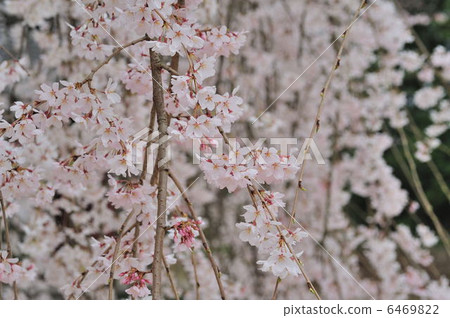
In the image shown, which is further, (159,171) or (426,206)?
(426,206)

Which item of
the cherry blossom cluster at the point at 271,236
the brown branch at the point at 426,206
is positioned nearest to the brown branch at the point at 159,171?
the cherry blossom cluster at the point at 271,236

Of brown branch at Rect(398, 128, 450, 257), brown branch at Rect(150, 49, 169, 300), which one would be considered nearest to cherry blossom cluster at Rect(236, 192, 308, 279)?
brown branch at Rect(150, 49, 169, 300)

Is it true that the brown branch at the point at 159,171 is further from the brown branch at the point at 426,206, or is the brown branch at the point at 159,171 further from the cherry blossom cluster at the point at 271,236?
the brown branch at the point at 426,206

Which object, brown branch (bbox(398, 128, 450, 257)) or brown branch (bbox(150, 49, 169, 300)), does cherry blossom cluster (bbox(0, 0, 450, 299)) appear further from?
brown branch (bbox(398, 128, 450, 257))

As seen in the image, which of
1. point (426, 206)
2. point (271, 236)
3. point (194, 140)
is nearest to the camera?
point (271, 236)

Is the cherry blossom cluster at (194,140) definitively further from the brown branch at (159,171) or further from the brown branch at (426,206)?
the brown branch at (426,206)

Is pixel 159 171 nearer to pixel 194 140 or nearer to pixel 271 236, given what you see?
pixel 194 140

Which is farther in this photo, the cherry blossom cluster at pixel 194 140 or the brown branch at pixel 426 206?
the brown branch at pixel 426 206

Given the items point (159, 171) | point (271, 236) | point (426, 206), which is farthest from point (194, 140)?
point (426, 206)

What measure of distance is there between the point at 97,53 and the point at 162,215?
1.38 ft

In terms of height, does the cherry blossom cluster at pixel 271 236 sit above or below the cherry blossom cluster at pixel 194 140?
below

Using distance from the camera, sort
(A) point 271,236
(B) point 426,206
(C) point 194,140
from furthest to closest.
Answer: (B) point 426,206, (C) point 194,140, (A) point 271,236
